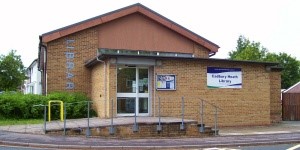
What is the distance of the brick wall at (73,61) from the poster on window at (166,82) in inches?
203

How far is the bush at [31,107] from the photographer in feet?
64.6

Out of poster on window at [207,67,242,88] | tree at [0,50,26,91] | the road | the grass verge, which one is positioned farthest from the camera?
tree at [0,50,26,91]

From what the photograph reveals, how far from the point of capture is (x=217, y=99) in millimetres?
20031

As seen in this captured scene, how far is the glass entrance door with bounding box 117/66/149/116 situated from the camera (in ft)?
62.3

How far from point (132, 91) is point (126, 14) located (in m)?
6.16

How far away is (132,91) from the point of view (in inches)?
759

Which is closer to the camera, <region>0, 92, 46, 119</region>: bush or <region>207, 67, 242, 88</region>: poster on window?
<region>0, 92, 46, 119</region>: bush

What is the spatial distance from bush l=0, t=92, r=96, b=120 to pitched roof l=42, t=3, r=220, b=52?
Result: 3668 mm

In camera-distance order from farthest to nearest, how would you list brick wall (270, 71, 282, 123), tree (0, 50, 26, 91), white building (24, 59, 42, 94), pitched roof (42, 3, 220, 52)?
tree (0, 50, 26, 91)
white building (24, 59, 42, 94)
brick wall (270, 71, 282, 123)
pitched roof (42, 3, 220, 52)

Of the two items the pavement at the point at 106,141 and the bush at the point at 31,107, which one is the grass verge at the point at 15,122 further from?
the pavement at the point at 106,141

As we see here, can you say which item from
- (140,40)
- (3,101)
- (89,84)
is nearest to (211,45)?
(140,40)

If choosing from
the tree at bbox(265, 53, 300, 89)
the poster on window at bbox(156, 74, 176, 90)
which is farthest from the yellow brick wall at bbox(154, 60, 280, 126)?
the tree at bbox(265, 53, 300, 89)

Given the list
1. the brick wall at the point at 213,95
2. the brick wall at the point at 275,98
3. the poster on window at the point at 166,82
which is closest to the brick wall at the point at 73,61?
the brick wall at the point at 213,95

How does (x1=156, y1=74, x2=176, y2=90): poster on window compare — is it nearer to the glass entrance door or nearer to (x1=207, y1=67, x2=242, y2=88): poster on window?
the glass entrance door
